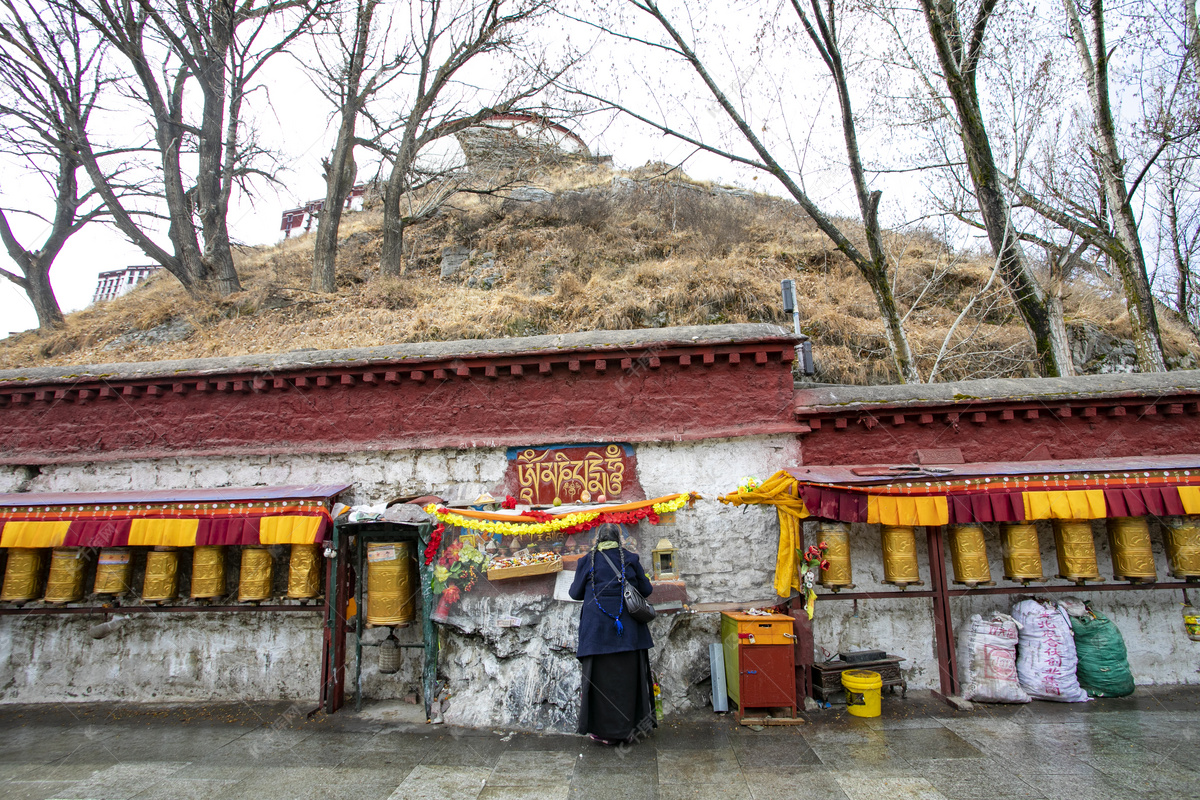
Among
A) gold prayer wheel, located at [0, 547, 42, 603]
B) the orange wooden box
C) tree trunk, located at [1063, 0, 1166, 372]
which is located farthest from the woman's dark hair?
tree trunk, located at [1063, 0, 1166, 372]

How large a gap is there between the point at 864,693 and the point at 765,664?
109cm

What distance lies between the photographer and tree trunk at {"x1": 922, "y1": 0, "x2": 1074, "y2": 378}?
1077 cm

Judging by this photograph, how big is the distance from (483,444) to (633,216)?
661 inches

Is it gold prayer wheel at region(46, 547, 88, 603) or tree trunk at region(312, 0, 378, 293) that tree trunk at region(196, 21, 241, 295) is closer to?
tree trunk at region(312, 0, 378, 293)

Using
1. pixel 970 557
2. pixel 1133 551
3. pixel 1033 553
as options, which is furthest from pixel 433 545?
pixel 1133 551

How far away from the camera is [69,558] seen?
699 cm

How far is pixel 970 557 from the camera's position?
648 centimetres

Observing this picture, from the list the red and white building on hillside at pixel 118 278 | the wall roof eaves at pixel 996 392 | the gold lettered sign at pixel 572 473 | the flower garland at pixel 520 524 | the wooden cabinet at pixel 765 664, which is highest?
the red and white building on hillside at pixel 118 278

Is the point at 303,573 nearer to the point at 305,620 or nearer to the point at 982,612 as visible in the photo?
the point at 305,620

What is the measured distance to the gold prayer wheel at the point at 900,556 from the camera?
6438mm

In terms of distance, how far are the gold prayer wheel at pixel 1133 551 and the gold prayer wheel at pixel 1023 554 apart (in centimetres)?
81

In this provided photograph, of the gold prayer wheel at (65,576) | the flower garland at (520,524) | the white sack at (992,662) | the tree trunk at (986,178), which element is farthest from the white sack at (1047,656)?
the gold prayer wheel at (65,576)

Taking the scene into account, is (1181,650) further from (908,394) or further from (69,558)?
(69,558)

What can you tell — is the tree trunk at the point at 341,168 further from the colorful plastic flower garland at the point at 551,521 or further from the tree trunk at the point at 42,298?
the colorful plastic flower garland at the point at 551,521
